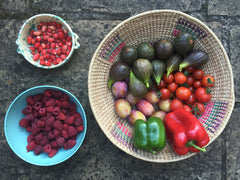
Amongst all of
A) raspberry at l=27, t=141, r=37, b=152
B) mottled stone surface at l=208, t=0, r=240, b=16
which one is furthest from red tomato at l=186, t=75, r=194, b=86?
raspberry at l=27, t=141, r=37, b=152

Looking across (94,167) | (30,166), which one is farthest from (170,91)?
(30,166)

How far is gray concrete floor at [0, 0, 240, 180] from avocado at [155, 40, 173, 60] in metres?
0.34

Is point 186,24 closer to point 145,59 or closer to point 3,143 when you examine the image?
point 145,59

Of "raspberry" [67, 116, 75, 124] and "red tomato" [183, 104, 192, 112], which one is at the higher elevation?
"red tomato" [183, 104, 192, 112]

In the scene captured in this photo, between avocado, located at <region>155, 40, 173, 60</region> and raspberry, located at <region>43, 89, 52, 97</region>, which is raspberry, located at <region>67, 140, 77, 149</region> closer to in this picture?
raspberry, located at <region>43, 89, 52, 97</region>

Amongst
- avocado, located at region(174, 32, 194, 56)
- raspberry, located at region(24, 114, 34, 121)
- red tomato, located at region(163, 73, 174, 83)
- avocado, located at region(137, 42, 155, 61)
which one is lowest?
raspberry, located at region(24, 114, 34, 121)

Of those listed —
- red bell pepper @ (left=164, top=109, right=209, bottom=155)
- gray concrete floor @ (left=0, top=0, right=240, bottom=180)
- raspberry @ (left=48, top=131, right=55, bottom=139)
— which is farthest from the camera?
gray concrete floor @ (left=0, top=0, right=240, bottom=180)

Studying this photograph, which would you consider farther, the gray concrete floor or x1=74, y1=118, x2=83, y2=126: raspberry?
the gray concrete floor

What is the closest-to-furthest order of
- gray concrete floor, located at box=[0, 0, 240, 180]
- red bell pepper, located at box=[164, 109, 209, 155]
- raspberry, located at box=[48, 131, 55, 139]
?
1. red bell pepper, located at box=[164, 109, 209, 155]
2. raspberry, located at box=[48, 131, 55, 139]
3. gray concrete floor, located at box=[0, 0, 240, 180]

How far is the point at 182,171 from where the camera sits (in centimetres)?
138

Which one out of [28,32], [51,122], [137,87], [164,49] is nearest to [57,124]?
[51,122]

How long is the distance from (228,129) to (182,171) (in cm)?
40

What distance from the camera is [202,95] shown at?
1.18 metres

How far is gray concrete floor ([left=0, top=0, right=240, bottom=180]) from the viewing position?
4.45ft
